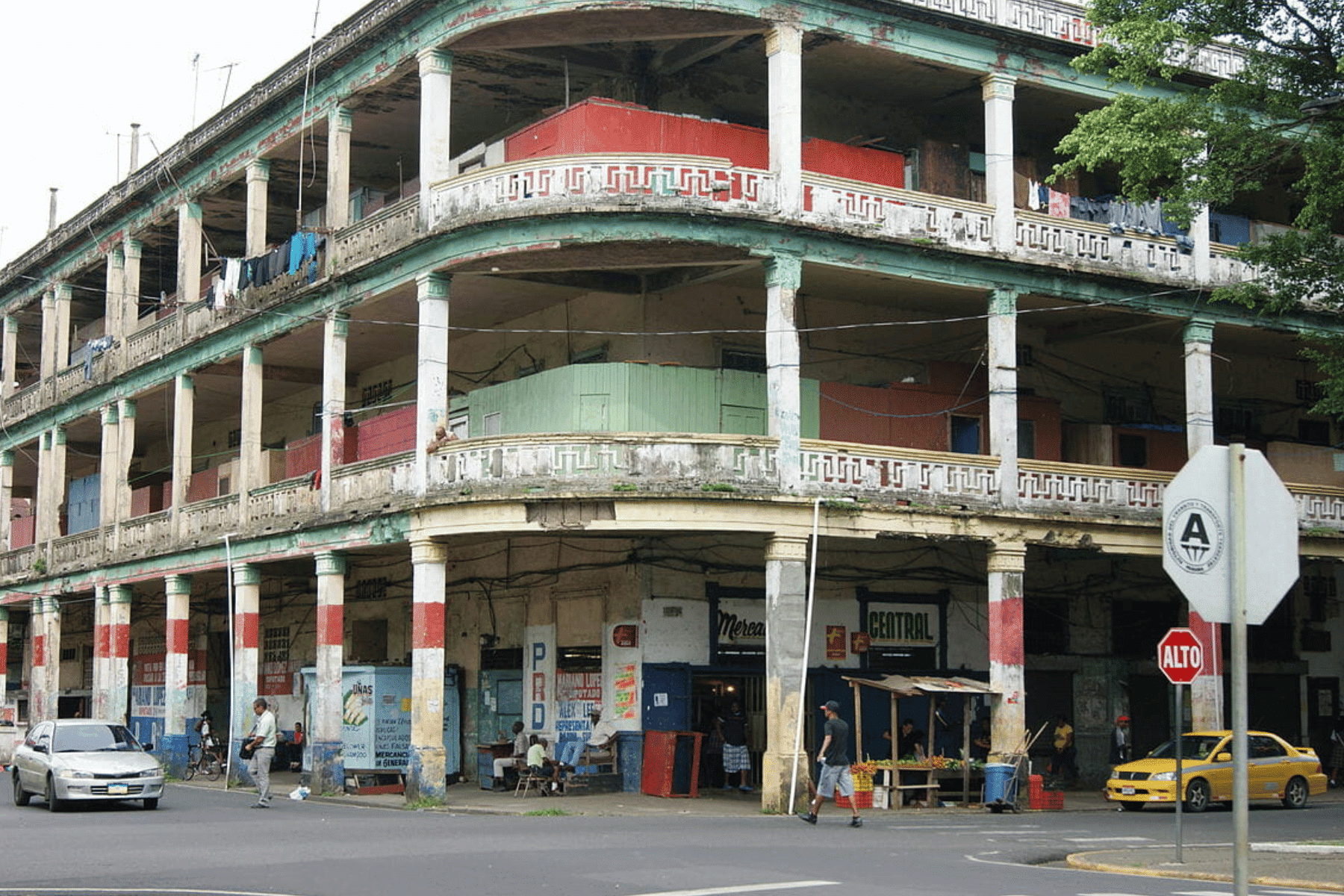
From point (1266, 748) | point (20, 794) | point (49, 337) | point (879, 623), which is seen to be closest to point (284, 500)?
point (20, 794)

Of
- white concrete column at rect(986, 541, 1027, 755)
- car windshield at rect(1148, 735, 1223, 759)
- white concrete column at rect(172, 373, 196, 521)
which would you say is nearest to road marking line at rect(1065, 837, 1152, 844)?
white concrete column at rect(986, 541, 1027, 755)

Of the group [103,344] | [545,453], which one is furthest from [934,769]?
[103,344]

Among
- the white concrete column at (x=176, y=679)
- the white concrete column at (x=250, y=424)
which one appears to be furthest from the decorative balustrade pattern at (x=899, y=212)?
the white concrete column at (x=176, y=679)

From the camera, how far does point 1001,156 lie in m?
28.0

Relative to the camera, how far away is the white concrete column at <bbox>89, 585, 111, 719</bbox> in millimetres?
38219

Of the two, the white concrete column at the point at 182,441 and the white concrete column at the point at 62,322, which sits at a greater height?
the white concrete column at the point at 62,322

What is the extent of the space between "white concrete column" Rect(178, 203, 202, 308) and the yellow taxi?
2257cm

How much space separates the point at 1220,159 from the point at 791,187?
21.6 ft

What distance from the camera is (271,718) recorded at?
26703 millimetres

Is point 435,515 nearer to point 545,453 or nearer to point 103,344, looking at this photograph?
point 545,453

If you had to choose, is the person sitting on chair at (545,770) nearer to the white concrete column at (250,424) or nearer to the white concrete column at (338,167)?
the white concrete column at (250,424)

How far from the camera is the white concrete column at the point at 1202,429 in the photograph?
2917 centimetres

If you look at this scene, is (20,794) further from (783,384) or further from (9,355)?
(9,355)

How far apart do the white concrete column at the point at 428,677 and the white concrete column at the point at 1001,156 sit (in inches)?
439
